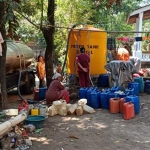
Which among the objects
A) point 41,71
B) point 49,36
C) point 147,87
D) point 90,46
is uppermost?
point 49,36

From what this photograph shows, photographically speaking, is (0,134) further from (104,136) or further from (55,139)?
(104,136)

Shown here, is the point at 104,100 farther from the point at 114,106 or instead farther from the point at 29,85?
the point at 29,85

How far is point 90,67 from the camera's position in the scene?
11.0m

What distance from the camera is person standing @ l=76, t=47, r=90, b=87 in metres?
9.78

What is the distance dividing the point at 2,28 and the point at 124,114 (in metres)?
3.68

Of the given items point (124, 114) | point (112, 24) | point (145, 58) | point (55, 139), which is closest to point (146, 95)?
point (124, 114)

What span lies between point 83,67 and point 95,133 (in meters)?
4.41

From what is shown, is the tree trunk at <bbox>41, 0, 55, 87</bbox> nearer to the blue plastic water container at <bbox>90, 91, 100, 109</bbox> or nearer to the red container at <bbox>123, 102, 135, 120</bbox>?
the blue plastic water container at <bbox>90, 91, 100, 109</bbox>

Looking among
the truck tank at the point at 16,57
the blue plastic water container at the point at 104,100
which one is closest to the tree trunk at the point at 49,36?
the truck tank at the point at 16,57

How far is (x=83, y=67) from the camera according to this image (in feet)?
32.6

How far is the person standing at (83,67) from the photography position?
385 inches

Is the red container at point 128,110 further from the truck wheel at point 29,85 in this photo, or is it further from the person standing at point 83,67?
the truck wheel at point 29,85

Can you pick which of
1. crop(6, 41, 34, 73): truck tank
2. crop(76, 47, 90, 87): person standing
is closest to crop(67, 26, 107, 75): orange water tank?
crop(76, 47, 90, 87): person standing

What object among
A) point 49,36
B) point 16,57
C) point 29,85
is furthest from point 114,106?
point 29,85
